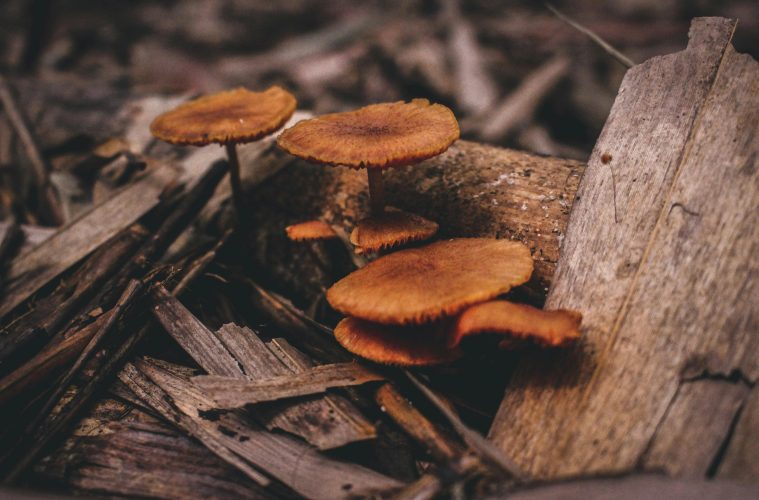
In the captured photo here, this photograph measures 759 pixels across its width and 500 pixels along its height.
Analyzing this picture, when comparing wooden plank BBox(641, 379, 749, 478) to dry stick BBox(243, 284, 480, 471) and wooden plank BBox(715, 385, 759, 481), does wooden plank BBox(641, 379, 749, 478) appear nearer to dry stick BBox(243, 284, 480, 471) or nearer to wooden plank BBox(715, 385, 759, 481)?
wooden plank BBox(715, 385, 759, 481)

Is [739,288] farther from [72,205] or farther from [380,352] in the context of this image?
[72,205]

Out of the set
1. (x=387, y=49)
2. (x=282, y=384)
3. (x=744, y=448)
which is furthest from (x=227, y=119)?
(x=387, y=49)

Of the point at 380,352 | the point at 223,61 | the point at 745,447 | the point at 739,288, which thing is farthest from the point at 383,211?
the point at 223,61

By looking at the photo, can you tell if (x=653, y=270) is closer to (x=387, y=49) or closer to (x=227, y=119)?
(x=227, y=119)

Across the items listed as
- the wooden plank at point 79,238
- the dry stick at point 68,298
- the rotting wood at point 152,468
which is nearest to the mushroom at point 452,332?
the rotting wood at point 152,468

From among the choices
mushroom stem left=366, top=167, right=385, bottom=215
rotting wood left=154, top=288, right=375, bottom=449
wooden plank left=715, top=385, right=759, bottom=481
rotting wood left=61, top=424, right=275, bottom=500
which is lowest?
rotting wood left=61, top=424, right=275, bottom=500

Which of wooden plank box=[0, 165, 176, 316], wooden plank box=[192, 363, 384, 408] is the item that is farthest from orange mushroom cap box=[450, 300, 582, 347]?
wooden plank box=[0, 165, 176, 316]

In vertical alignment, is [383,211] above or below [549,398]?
above
